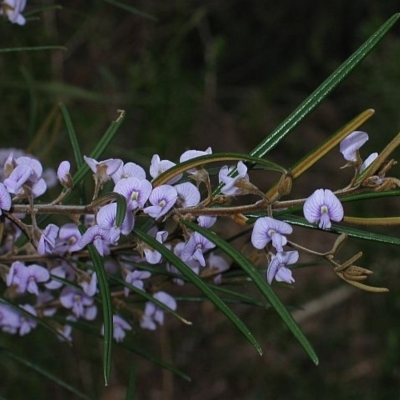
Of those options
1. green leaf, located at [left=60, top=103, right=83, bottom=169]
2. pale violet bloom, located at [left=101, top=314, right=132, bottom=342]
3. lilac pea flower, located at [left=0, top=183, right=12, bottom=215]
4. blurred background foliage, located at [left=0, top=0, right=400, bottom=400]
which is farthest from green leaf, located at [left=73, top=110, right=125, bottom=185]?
blurred background foliage, located at [left=0, top=0, right=400, bottom=400]

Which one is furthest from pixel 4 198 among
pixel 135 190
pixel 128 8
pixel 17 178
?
pixel 128 8

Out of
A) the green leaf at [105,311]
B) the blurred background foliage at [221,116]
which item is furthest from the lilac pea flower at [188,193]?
the blurred background foliage at [221,116]

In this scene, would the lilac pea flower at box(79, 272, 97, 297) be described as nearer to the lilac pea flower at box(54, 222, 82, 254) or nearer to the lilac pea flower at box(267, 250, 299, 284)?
the lilac pea flower at box(54, 222, 82, 254)

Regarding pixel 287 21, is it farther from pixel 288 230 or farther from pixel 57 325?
pixel 288 230

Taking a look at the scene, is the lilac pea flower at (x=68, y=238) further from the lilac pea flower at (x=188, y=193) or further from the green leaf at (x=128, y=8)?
the green leaf at (x=128, y=8)

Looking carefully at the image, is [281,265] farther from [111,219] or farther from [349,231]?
[111,219]
